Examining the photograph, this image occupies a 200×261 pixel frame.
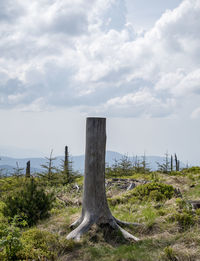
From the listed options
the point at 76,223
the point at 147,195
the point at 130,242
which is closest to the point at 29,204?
the point at 76,223

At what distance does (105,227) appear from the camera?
645 cm

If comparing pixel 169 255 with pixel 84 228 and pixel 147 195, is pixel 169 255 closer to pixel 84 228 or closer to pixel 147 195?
pixel 84 228

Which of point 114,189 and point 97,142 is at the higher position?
point 97,142

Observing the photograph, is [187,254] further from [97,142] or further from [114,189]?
[114,189]

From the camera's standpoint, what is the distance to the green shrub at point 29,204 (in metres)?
8.11

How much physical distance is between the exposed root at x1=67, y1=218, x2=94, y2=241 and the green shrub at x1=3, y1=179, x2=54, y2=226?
7.68 ft

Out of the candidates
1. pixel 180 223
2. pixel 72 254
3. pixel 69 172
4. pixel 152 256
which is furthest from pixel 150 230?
pixel 69 172

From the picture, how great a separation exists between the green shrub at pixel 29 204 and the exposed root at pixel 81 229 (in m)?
2.34

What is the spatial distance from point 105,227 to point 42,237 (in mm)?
1571

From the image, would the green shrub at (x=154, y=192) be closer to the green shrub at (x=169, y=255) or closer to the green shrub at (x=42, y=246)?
the green shrub at (x=169, y=255)

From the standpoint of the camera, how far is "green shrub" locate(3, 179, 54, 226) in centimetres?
811

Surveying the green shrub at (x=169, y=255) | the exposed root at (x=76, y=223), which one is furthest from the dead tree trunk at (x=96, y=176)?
the green shrub at (x=169, y=255)

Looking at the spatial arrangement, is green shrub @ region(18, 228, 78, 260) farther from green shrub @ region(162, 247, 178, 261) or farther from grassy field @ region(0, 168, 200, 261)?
green shrub @ region(162, 247, 178, 261)

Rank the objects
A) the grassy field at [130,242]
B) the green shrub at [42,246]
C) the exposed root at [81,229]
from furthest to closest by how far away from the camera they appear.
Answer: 1. the exposed root at [81,229]
2. the grassy field at [130,242]
3. the green shrub at [42,246]
